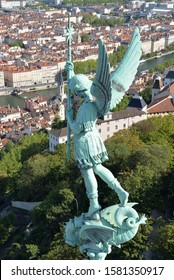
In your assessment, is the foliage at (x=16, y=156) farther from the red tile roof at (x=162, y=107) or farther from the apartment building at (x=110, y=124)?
the red tile roof at (x=162, y=107)

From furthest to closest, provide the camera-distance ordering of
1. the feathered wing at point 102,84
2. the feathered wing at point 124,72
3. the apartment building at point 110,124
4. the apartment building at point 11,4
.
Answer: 1. the apartment building at point 11,4
2. the apartment building at point 110,124
3. the feathered wing at point 124,72
4. the feathered wing at point 102,84

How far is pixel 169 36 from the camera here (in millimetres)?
60406

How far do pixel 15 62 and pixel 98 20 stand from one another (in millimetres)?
29269

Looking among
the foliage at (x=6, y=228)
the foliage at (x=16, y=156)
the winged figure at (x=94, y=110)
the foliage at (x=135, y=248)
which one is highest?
the winged figure at (x=94, y=110)

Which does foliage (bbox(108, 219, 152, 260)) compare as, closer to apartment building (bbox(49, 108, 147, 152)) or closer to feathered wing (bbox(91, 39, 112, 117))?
feathered wing (bbox(91, 39, 112, 117))

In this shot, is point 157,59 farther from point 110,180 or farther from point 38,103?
point 110,180

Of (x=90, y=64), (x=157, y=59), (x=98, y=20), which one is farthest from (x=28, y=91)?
(x=98, y=20)

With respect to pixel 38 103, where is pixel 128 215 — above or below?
above

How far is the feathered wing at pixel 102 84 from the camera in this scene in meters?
4.71

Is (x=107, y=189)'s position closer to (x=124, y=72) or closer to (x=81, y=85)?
(x=124, y=72)

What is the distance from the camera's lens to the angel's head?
5195 mm

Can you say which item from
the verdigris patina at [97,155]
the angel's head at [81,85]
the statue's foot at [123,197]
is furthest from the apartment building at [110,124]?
the angel's head at [81,85]

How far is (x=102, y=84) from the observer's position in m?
5.07

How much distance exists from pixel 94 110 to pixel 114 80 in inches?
17.8
